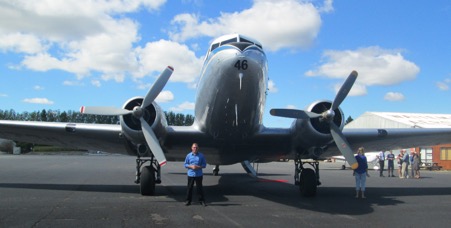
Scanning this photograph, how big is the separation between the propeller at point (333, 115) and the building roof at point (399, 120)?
112ft

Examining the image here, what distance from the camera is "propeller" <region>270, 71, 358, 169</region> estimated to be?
1182 cm

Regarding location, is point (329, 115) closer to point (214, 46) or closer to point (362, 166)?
point (362, 166)

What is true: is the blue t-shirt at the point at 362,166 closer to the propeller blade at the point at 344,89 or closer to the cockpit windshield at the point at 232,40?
the propeller blade at the point at 344,89

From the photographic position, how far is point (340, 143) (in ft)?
39.3

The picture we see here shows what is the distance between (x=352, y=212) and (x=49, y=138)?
11.1 metres

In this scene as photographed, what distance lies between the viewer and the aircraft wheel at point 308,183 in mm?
13094

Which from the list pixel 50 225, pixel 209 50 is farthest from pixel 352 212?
pixel 50 225

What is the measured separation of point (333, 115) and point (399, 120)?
1478 inches

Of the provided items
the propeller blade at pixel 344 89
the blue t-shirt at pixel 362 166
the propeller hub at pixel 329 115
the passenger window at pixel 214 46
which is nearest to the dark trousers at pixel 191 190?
the passenger window at pixel 214 46

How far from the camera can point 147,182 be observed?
41.6 feet

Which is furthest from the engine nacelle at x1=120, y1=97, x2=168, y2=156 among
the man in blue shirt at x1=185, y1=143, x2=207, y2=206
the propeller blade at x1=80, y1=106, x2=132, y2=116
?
the man in blue shirt at x1=185, y1=143, x2=207, y2=206

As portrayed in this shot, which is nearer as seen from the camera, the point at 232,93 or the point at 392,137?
the point at 232,93

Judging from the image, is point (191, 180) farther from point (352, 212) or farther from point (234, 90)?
point (352, 212)

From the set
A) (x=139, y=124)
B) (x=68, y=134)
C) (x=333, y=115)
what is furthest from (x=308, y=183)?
(x=68, y=134)
